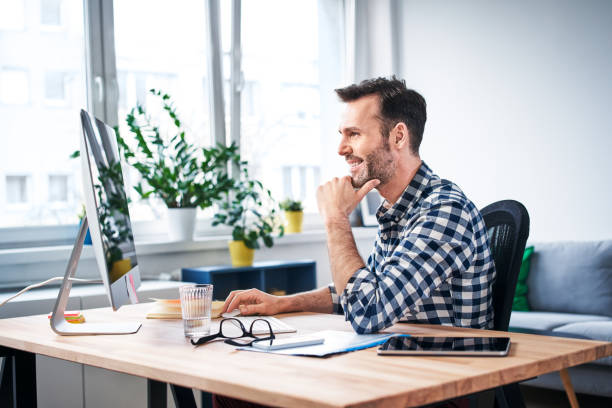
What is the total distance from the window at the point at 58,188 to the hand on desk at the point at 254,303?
215 centimetres

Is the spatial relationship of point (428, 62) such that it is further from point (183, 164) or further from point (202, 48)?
point (183, 164)

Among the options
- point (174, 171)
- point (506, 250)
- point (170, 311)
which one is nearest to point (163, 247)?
point (174, 171)

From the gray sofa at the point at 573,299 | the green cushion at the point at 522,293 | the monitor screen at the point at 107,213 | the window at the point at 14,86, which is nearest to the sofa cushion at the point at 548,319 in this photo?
the gray sofa at the point at 573,299

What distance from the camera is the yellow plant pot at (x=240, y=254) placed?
3.89 metres

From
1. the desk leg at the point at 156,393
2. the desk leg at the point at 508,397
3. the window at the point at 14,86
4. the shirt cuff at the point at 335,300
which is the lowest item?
the desk leg at the point at 508,397

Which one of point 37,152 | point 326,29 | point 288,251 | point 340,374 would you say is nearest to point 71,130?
point 37,152

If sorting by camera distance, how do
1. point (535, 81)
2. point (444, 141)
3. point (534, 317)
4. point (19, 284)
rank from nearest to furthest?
point (19, 284) < point (534, 317) < point (535, 81) < point (444, 141)

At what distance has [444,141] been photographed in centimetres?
483

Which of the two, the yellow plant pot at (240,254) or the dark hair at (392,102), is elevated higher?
the dark hair at (392,102)

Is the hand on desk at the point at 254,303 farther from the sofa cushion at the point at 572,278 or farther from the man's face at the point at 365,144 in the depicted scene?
the sofa cushion at the point at 572,278

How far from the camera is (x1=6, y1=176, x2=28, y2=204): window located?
3.57 meters

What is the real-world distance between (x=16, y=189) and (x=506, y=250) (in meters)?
2.72

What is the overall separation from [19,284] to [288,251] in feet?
5.61

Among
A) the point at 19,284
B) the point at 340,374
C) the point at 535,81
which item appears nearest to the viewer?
the point at 340,374
